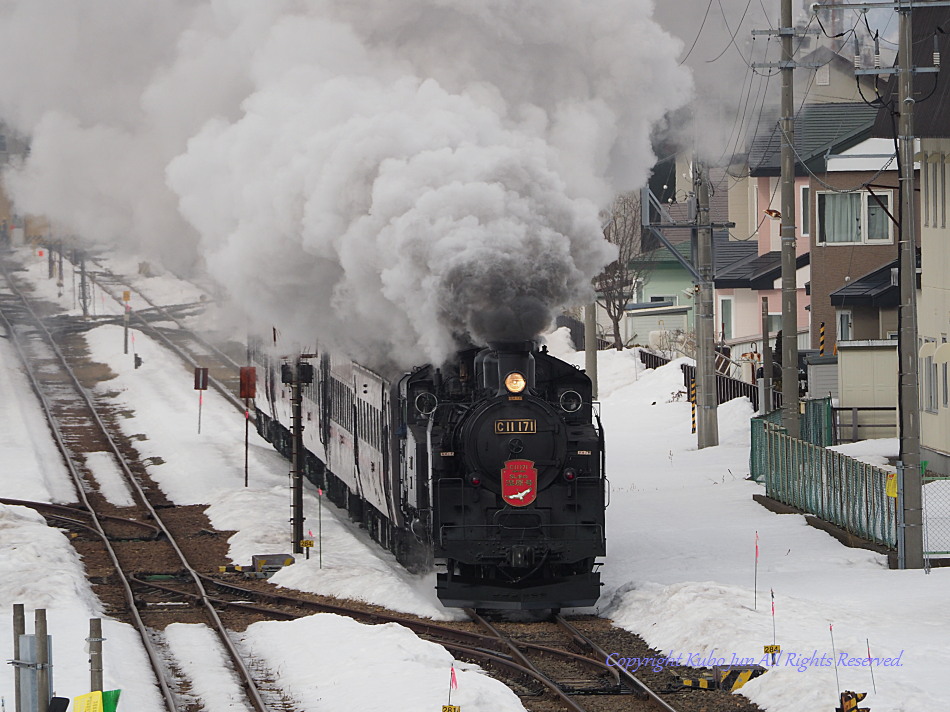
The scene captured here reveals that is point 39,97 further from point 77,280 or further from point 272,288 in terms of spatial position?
point 77,280

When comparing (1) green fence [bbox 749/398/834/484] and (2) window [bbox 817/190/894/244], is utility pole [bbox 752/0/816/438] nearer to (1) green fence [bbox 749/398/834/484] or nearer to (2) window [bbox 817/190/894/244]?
(1) green fence [bbox 749/398/834/484]

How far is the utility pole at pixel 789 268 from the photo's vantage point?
2617 centimetres

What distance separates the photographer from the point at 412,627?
17.2 meters

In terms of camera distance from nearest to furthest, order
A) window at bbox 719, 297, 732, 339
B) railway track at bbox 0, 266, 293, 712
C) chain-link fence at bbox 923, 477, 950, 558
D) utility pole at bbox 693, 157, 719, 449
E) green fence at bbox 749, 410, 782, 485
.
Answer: railway track at bbox 0, 266, 293, 712 < chain-link fence at bbox 923, 477, 950, 558 < green fence at bbox 749, 410, 782, 485 < utility pole at bbox 693, 157, 719, 449 < window at bbox 719, 297, 732, 339

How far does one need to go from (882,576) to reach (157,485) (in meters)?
17.2

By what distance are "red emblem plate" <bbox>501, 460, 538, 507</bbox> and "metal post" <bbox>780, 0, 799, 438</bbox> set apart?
34.4 ft

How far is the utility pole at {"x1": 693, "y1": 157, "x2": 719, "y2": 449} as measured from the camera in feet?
Result: 106

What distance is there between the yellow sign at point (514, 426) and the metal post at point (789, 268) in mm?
10601

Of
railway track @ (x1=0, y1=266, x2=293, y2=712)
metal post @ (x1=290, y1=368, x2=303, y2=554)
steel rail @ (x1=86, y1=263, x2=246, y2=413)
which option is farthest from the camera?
steel rail @ (x1=86, y1=263, x2=246, y2=413)

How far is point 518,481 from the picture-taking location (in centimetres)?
1662

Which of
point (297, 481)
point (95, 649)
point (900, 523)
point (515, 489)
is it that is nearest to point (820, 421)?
point (900, 523)

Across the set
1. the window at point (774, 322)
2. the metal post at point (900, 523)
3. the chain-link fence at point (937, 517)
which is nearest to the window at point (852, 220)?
the window at point (774, 322)

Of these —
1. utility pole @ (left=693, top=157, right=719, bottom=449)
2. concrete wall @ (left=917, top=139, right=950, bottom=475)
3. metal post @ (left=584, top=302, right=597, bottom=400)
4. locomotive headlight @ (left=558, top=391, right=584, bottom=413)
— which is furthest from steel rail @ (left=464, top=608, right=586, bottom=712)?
A: metal post @ (left=584, top=302, right=597, bottom=400)

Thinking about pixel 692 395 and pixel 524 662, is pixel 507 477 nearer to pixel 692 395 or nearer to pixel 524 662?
pixel 524 662
